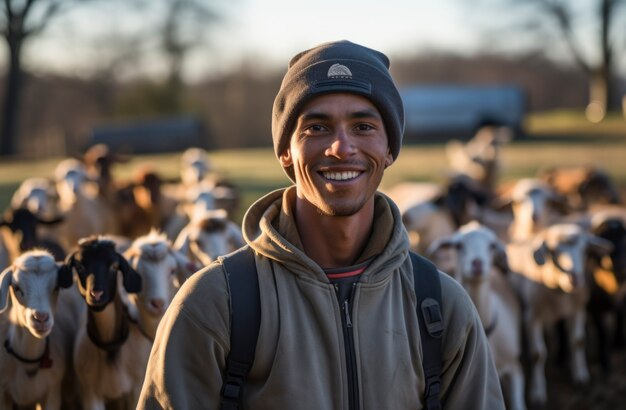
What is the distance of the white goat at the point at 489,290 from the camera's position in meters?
8.00

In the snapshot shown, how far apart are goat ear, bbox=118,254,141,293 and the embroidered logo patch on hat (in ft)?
13.0

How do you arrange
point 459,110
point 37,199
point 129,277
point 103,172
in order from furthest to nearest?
point 459,110, point 103,172, point 37,199, point 129,277

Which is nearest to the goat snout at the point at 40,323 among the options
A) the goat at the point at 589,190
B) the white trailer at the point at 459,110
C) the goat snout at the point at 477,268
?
the goat snout at the point at 477,268

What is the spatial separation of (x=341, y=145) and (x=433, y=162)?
2687 cm

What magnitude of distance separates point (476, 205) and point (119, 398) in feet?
23.0

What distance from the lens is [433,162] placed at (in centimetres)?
2956

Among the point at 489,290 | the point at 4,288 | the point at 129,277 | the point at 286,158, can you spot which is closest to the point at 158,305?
the point at 129,277

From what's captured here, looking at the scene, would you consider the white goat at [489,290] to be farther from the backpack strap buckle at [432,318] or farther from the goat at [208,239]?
the backpack strap buckle at [432,318]

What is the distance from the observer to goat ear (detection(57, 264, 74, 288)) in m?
6.45

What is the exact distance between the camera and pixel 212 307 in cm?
285

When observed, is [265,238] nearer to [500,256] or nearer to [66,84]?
[500,256]

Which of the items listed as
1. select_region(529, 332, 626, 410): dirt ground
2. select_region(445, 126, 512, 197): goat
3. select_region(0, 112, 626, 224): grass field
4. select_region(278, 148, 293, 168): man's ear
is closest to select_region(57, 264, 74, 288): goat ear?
select_region(278, 148, 293, 168): man's ear

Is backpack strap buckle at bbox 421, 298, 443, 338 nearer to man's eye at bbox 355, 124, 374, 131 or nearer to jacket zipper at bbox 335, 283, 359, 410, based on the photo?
jacket zipper at bbox 335, 283, 359, 410

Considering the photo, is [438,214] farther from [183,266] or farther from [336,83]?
[336,83]
